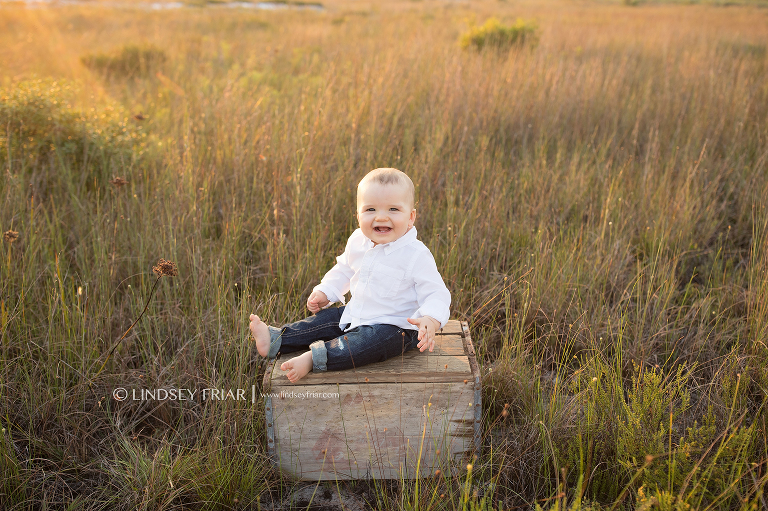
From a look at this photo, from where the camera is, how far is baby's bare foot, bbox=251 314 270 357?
1.86 meters

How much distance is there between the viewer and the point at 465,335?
6.64 feet

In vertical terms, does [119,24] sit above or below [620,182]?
above

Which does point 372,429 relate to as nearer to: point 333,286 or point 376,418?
point 376,418

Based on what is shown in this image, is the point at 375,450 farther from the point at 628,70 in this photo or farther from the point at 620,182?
the point at 628,70

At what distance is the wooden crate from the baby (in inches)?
3.0

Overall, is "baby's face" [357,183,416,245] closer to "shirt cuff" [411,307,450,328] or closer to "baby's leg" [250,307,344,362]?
"shirt cuff" [411,307,450,328]

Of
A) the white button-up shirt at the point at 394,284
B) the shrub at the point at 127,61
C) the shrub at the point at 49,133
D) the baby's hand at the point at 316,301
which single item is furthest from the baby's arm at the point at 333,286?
the shrub at the point at 127,61

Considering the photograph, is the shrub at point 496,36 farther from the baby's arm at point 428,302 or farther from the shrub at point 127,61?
the baby's arm at point 428,302

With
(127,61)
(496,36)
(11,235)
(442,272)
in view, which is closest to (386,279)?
(442,272)

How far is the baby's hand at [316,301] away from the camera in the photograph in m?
2.12

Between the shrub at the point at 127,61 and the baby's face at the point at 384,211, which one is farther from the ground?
the shrub at the point at 127,61

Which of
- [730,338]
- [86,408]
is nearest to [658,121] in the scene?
[730,338]

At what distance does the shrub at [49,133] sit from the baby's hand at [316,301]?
2054mm

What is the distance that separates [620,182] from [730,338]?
5.20 feet
